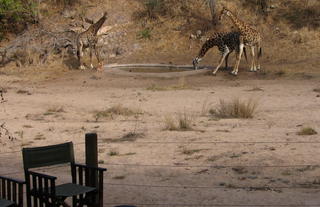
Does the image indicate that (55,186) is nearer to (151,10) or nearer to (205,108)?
(205,108)

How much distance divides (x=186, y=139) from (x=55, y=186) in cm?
474

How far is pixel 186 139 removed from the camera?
9.44m

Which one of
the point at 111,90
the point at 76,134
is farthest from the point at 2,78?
the point at 76,134

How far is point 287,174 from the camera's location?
7.05m

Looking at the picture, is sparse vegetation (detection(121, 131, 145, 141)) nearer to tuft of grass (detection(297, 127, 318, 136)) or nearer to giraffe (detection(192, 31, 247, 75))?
tuft of grass (detection(297, 127, 318, 136))

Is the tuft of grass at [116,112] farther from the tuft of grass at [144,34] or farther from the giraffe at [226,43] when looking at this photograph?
the tuft of grass at [144,34]

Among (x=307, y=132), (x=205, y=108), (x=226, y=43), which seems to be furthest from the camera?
(x=226, y=43)

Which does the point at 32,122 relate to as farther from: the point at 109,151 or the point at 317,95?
the point at 317,95

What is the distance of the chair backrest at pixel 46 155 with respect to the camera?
4.83 meters

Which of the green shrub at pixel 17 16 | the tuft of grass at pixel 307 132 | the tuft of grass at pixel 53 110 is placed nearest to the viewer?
the tuft of grass at pixel 307 132

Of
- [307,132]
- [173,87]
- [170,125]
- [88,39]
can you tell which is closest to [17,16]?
[88,39]

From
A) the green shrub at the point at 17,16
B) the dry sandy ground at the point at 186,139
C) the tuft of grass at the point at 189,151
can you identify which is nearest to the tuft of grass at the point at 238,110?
the dry sandy ground at the point at 186,139

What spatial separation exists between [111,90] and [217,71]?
14.1ft

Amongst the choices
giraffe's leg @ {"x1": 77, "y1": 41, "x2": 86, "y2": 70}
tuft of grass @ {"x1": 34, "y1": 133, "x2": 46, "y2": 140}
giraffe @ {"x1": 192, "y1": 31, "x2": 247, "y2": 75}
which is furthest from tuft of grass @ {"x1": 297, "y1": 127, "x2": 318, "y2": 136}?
giraffe's leg @ {"x1": 77, "y1": 41, "x2": 86, "y2": 70}
